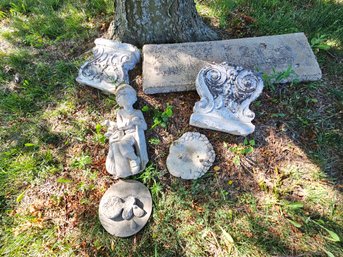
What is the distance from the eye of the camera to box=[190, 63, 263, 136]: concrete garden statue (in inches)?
96.2

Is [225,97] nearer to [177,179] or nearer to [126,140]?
[177,179]

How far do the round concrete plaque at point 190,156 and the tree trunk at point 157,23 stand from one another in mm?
1269

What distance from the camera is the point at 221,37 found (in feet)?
10.8

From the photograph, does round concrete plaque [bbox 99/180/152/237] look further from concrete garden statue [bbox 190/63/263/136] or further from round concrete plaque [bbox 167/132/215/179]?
concrete garden statue [bbox 190/63/263/136]

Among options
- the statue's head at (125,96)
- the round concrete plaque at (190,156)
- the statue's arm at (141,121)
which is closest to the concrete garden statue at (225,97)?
the round concrete plaque at (190,156)

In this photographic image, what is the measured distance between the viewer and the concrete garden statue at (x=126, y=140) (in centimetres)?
239

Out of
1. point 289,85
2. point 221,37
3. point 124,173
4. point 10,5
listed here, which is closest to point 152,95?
point 124,173

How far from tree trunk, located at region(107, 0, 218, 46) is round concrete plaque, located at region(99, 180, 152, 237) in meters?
1.73

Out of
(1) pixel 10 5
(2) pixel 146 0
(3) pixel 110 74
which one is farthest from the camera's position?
(1) pixel 10 5

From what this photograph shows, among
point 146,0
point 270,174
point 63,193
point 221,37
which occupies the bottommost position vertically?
point 63,193

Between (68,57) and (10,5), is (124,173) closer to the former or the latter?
(68,57)

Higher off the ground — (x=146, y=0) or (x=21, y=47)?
(x=146, y=0)

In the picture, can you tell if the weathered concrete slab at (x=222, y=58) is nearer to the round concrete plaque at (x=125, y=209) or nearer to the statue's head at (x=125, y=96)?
the statue's head at (x=125, y=96)

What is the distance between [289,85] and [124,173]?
6.43 ft
